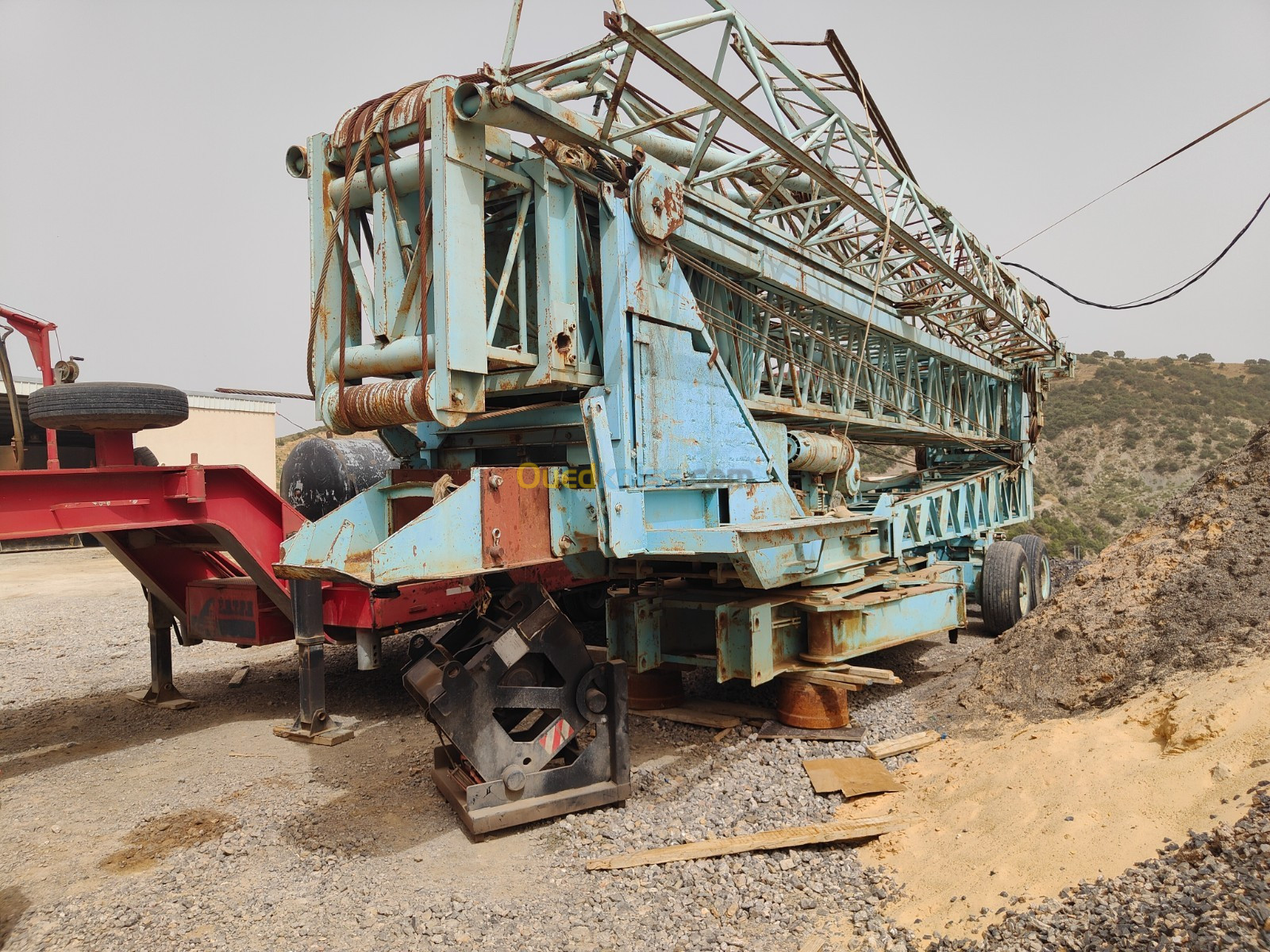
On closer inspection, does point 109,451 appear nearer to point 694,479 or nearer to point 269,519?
point 269,519

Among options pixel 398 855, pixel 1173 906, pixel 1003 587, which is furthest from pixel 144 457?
pixel 1003 587

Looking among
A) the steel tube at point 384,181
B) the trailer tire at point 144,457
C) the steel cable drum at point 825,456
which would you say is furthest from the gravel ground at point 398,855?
the steel tube at point 384,181

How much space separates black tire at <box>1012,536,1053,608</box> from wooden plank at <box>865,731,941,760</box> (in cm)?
575

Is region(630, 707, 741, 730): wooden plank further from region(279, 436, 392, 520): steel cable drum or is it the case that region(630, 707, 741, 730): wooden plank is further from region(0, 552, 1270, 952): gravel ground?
region(279, 436, 392, 520): steel cable drum

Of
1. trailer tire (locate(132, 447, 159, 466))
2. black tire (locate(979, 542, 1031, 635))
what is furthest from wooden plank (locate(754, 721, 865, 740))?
trailer tire (locate(132, 447, 159, 466))

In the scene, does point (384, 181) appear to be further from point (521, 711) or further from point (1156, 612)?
point (1156, 612)

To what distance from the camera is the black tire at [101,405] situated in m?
5.26

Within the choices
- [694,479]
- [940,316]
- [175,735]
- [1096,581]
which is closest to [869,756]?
[694,479]

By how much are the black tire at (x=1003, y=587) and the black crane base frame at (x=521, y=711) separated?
6.61 meters

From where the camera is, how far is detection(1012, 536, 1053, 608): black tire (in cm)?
1086

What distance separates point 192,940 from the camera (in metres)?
3.65

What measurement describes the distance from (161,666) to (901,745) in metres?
6.63

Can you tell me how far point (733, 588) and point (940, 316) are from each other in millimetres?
5340

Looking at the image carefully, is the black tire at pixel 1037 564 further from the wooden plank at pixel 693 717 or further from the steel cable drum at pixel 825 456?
the wooden plank at pixel 693 717
